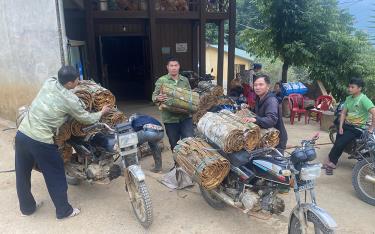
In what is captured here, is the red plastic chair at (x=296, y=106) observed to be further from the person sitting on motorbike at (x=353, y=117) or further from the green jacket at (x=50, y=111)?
the green jacket at (x=50, y=111)

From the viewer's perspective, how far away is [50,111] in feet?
12.6

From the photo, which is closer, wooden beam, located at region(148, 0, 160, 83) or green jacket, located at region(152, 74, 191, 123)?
green jacket, located at region(152, 74, 191, 123)

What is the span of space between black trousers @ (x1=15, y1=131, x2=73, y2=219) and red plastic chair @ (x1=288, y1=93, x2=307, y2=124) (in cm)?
677

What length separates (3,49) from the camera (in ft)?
22.1

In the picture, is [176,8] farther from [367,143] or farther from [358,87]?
[367,143]

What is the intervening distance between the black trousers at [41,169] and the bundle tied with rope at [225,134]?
5.76 feet

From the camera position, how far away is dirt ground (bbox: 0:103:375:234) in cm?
406

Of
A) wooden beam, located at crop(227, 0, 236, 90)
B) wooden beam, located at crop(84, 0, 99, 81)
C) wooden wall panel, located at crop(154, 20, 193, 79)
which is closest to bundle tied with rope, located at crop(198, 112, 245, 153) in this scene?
wooden beam, located at crop(84, 0, 99, 81)

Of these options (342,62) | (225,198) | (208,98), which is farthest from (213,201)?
(342,62)

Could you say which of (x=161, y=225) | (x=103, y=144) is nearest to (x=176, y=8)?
(x=103, y=144)

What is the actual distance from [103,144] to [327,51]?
865cm

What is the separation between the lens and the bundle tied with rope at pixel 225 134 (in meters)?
3.70

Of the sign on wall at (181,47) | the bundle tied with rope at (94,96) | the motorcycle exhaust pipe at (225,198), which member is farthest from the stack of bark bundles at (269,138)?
the sign on wall at (181,47)

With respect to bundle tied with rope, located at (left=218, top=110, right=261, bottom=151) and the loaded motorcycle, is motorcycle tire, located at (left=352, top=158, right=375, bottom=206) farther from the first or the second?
bundle tied with rope, located at (left=218, top=110, right=261, bottom=151)
